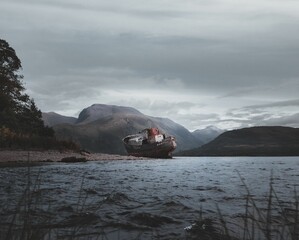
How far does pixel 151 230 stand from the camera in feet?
22.9

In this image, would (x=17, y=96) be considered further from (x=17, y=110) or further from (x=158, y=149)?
(x=158, y=149)

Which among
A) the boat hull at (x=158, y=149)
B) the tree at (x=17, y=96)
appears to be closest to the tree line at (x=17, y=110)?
the tree at (x=17, y=96)

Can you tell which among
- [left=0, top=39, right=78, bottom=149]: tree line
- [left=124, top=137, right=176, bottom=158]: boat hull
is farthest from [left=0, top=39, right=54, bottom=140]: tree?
[left=124, top=137, right=176, bottom=158]: boat hull

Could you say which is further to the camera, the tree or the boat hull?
the boat hull

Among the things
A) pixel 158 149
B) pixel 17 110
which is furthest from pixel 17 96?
pixel 158 149

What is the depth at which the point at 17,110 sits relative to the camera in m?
56.1

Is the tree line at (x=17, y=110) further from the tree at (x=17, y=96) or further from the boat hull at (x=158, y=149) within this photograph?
the boat hull at (x=158, y=149)

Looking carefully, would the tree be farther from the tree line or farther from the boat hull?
the boat hull

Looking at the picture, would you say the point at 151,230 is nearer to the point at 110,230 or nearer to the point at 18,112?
the point at 110,230

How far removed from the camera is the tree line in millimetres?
47375

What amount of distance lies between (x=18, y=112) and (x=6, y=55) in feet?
30.2

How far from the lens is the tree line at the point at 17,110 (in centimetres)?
4738

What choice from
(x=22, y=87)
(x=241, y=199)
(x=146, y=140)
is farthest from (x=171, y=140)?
(x=241, y=199)

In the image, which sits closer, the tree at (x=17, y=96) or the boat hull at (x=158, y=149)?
the tree at (x=17, y=96)
